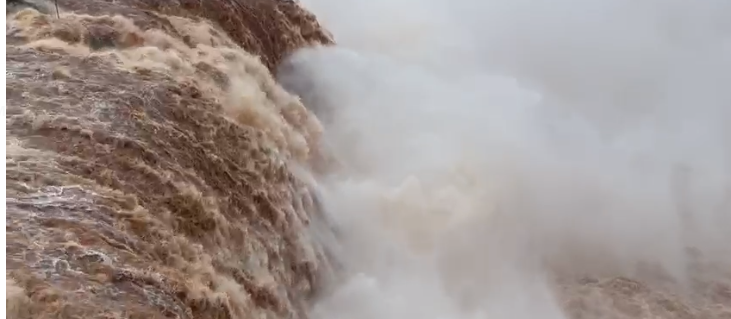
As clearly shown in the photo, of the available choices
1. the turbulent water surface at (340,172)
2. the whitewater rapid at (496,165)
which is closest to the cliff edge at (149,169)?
the turbulent water surface at (340,172)

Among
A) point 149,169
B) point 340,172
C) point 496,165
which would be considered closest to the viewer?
point 149,169

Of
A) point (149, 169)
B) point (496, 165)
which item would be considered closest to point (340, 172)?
point (496, 165)

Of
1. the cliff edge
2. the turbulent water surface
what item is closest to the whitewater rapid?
the turbulent water surface

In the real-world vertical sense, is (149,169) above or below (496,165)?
below

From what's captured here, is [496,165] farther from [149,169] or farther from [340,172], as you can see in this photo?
[149,169]

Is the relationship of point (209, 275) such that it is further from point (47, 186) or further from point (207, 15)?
point (207, 15)

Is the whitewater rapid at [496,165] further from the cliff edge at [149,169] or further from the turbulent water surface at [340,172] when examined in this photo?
the cliff edge at [149,169]
